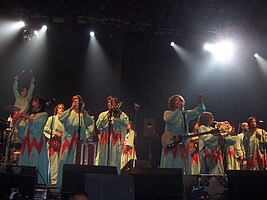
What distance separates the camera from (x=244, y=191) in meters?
6.79

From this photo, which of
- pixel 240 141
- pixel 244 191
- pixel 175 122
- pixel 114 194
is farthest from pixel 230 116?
pixel 114 194

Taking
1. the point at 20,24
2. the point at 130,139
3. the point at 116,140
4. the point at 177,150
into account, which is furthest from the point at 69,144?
the point at 20,24

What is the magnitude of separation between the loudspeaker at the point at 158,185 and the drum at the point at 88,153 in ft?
14.6

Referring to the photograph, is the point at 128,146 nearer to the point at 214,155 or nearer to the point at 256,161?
the point at 214,155

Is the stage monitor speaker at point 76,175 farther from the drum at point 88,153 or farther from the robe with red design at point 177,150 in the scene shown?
the drum at point 88,153

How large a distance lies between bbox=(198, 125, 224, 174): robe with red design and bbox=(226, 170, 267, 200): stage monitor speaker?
3519 millimetres

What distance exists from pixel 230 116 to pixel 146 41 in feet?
16.8

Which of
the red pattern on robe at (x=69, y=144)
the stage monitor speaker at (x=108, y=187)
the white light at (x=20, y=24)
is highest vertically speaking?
the white light at (x=20, y=24)

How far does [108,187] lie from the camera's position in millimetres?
5863

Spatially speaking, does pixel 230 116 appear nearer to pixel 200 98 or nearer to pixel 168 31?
pixel 168 31

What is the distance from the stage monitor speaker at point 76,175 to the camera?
653cm

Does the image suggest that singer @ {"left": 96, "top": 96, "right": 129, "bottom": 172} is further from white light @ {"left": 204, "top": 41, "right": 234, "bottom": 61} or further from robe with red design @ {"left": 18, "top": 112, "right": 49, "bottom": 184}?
white light @ {"left": 204, "top": 41, "right": 234, "bottom": 61}

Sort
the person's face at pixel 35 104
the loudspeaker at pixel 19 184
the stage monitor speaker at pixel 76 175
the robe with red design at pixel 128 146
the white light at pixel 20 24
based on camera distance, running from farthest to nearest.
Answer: the white light at pixel 20 24, the robe with red design at pixel 128 146, the person's face at pixel 35 104, the stage monitor speaker at pixel 76 175, the loudspeaker at pixel 19 184

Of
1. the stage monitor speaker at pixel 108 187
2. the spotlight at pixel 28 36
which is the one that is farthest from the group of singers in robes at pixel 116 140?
the spotlight at pixel 28 36
